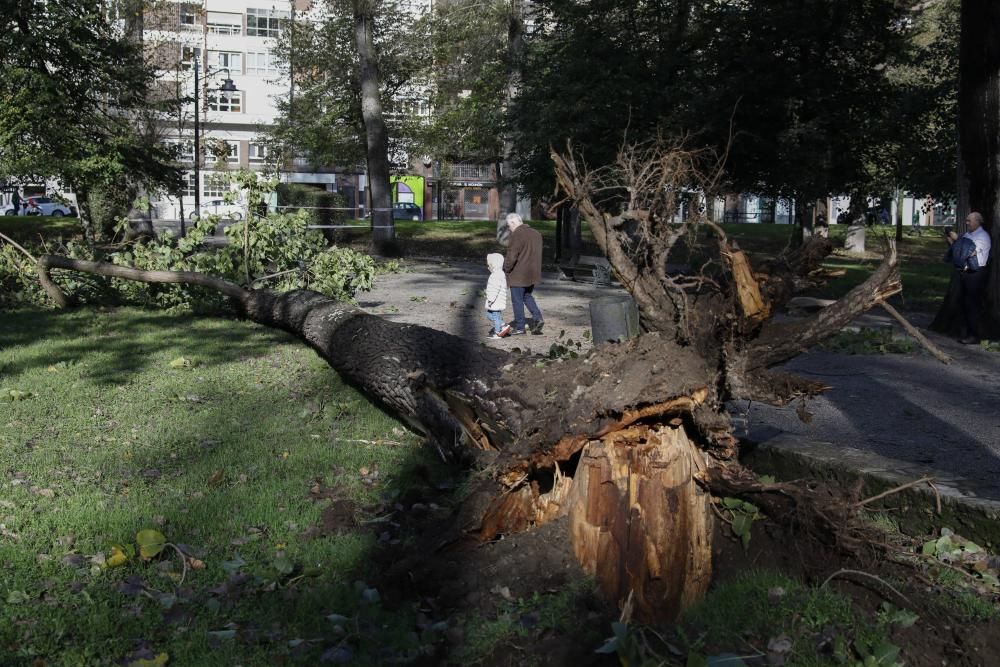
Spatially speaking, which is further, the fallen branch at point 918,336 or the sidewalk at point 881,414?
the sidewalk at point 881,414

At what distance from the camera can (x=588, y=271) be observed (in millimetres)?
21594

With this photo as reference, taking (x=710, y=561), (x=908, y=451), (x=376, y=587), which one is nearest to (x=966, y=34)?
(x=908, y=451)

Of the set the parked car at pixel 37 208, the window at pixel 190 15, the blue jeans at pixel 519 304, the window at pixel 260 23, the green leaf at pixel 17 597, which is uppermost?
the window at pixel 260 23

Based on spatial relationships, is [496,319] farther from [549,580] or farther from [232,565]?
[549,580]

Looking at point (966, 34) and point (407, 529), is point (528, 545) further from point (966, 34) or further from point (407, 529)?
point (966, 34)

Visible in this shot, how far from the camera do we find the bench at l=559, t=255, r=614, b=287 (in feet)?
65.8

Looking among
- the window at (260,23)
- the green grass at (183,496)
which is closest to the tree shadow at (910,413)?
the green grass at (183,496)

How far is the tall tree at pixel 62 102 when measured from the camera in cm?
1997

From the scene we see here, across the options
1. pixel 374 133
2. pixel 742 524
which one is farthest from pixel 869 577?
pixel 374 133

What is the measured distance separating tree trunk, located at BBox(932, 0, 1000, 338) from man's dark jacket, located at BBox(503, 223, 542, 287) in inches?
222

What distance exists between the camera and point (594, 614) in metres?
4.34

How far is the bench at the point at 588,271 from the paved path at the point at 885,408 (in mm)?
4582

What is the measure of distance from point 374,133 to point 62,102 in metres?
9.48

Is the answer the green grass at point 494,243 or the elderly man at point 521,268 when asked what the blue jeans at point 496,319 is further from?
the green grass at point 494,243
